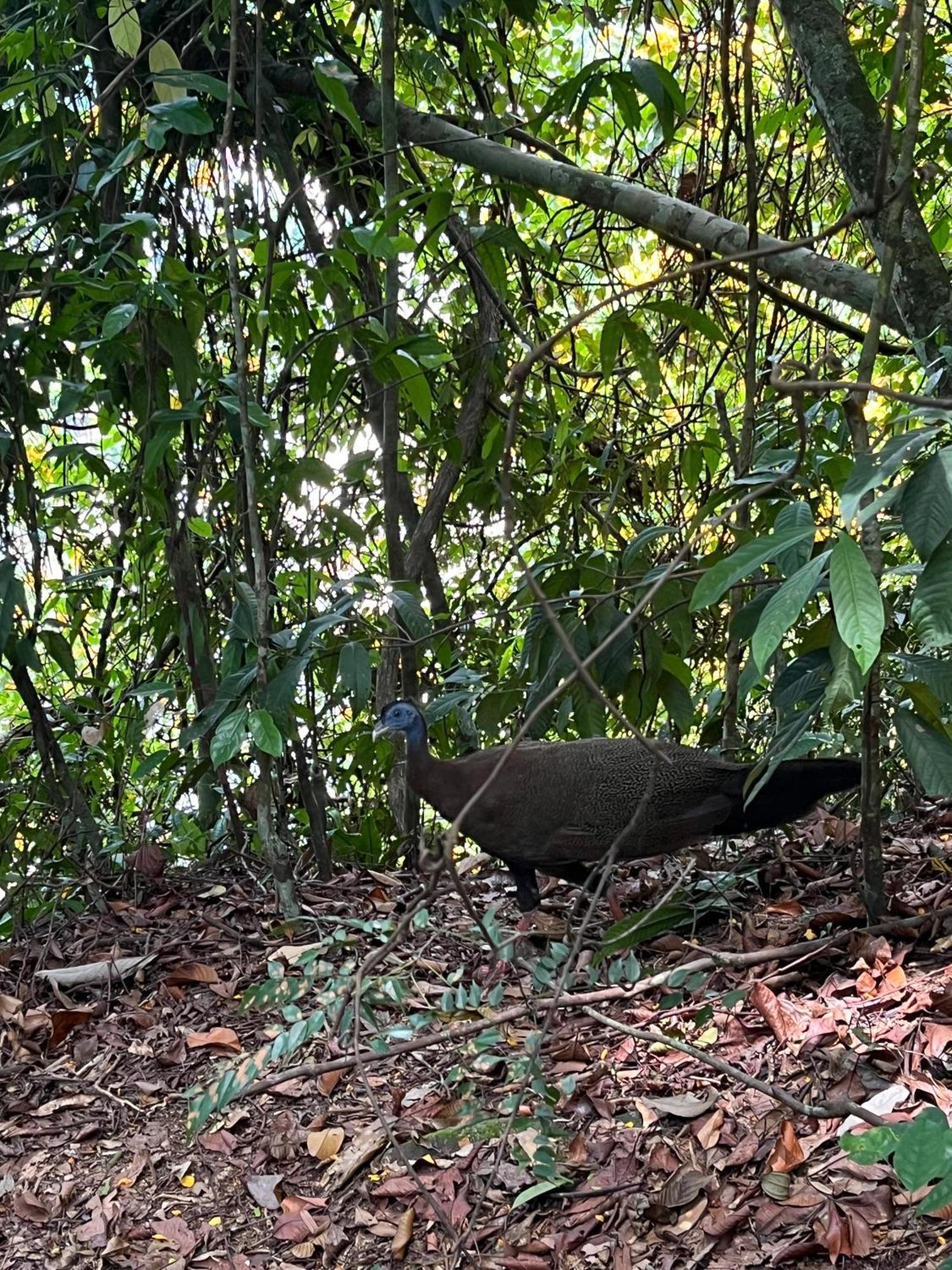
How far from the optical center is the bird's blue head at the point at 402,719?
3463 mm

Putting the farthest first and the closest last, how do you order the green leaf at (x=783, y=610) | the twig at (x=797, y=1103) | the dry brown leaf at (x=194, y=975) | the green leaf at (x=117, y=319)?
the dry brown leaf at (x=194, y=975), the green leaf at (x=117, y=319), the twig at (x=797, y=1103), the green leaf at (x=783, y=610)

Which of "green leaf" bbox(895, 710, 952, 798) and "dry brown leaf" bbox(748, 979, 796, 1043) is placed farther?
"dry brown leaf" bbox(748, 979, 796, 1043)

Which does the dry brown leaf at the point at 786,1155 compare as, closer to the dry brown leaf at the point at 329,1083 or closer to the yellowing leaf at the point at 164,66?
the dry brown leaf at the point at 329,1083

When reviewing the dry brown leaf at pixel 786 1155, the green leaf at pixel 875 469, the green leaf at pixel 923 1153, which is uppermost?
the green leaf at pixel 875 469

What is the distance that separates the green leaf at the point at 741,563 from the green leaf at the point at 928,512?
170 mm

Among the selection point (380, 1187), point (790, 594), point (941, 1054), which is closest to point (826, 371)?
point (790, 594)

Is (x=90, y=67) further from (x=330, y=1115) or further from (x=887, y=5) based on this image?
(x=330, y=1115)

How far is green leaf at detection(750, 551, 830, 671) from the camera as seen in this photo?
5.22 ft

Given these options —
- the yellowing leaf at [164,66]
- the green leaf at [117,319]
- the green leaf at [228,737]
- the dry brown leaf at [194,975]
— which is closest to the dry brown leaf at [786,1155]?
the green leaf at [228,737]

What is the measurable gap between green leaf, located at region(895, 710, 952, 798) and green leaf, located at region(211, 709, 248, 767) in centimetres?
133

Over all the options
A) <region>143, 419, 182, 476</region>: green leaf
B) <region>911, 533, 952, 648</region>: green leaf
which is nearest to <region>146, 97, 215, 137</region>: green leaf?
<region>143, 419, 182, 476</region>: green leaf

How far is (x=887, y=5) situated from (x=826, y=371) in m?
1.75

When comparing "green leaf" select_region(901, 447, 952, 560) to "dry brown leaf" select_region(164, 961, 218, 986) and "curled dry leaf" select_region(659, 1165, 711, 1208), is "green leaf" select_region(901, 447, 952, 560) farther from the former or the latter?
"dry brown leaf" select_region(164, 961, 218, 986)

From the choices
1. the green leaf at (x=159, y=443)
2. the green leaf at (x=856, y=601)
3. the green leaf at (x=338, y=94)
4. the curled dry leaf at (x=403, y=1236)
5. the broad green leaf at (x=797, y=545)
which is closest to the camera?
the green leaf at (x=856, y=601)
